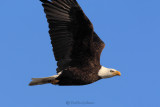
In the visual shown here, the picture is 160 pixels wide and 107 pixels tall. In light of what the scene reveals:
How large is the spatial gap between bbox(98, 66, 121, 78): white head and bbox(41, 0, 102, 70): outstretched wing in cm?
55

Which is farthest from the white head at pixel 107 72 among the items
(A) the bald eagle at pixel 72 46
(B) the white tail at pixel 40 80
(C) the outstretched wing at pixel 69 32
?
(B) the white tail at pixel 40 80

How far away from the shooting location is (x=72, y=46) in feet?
36.8

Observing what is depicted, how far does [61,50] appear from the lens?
447 inches

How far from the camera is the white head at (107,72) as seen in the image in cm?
1145

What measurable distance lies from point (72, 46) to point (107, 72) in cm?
139

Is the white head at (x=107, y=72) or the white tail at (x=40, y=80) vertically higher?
the white head at (x=107, y=72)

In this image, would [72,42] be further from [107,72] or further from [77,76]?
[107,72]

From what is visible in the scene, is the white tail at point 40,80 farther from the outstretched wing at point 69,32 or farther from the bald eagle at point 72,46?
the outstretched wing at point 69,32

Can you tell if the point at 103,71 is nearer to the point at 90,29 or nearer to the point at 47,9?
the point at 90,29

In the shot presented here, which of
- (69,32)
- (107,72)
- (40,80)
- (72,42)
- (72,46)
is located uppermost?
(69,32)

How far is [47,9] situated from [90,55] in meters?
1.89

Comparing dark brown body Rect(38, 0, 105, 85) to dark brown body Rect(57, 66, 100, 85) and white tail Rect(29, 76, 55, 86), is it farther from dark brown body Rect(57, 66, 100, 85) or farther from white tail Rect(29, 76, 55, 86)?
white tail Rect(29, 76, 55, 86)

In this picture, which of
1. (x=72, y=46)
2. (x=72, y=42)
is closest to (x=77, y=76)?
(x=72, y=46)

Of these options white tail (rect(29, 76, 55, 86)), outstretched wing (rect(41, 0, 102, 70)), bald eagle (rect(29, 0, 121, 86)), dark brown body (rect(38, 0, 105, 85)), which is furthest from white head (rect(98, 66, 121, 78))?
white tail (rect(29, 76, 55, 86))
